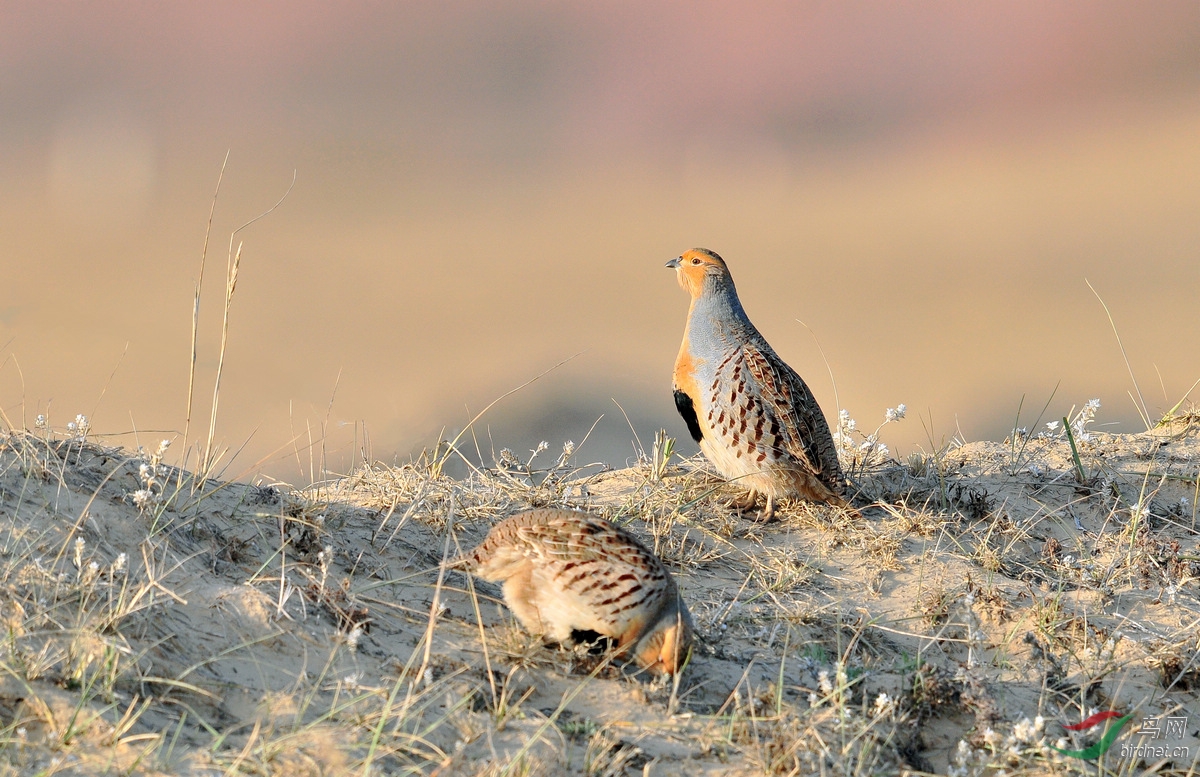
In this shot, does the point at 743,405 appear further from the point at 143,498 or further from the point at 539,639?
the point at 143,498

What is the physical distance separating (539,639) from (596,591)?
0.28 metres

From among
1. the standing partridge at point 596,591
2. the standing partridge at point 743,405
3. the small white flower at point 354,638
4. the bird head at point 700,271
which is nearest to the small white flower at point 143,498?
the small white flower at point 354,638

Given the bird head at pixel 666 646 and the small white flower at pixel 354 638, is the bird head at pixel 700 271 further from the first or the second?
the small white flower at pixel 354 638

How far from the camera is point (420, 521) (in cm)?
520

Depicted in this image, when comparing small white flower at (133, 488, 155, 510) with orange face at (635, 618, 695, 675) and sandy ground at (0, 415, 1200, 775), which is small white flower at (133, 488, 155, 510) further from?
orange face at (635, 618, 695, 675)

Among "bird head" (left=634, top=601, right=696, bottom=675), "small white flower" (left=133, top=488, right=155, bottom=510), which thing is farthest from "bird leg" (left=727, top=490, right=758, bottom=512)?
"small white flower" (left=133, top=488, right=155, bottom=510)

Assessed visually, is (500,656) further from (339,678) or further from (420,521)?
(420,521)

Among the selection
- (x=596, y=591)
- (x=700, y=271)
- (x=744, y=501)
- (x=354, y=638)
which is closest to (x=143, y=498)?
(x=354, y=638)

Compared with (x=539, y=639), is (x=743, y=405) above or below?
above

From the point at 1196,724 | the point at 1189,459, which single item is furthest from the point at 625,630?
the point at 1189,459

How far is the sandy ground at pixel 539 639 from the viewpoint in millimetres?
3158

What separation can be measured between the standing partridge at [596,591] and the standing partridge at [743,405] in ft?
7.17

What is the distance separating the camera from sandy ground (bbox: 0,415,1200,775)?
10.4 ft

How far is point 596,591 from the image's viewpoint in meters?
3.84
